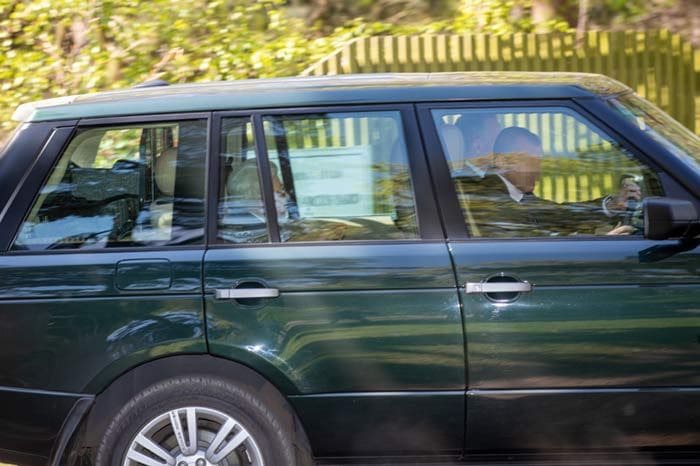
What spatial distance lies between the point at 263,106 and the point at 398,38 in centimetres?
659

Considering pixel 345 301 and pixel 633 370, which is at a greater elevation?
pixel 345 301

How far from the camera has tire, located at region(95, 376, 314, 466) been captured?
12.6 ft

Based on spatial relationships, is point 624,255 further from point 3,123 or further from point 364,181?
point 3,123

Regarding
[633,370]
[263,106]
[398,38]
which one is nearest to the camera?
[633,370]

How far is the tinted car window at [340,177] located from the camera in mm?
3943

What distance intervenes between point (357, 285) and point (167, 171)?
94 cm

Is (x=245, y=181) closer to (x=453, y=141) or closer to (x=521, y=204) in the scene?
(x=453, y=141)

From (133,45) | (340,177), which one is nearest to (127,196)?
(340,177)

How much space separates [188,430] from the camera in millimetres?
3852

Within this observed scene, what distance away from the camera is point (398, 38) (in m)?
10.4

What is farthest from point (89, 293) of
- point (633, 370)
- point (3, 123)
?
point (3, 123)

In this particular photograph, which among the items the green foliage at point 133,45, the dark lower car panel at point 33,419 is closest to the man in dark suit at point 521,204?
the dark lower car panel at point 33,419

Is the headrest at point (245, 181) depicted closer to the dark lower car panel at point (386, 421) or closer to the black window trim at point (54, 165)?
the black window trim at point (54, 165)

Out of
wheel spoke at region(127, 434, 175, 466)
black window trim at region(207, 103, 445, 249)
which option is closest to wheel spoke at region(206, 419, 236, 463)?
wheel spoke at region(127, 434, 175, 466)
